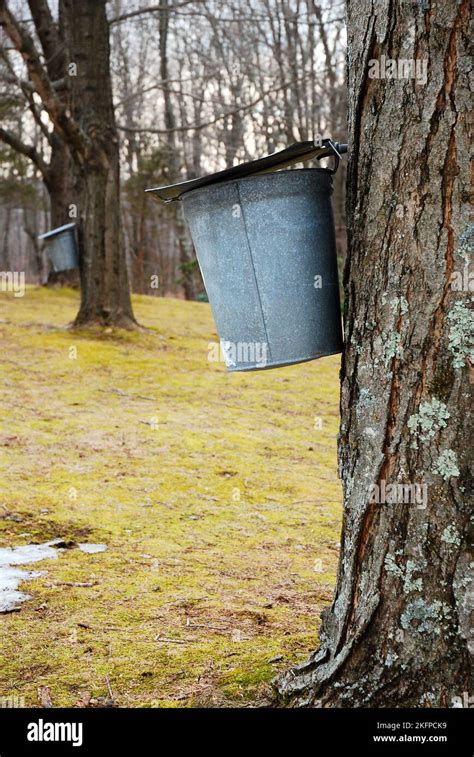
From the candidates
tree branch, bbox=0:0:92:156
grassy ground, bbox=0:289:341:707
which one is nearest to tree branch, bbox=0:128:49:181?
tree branch, bbox=0:0:92:156

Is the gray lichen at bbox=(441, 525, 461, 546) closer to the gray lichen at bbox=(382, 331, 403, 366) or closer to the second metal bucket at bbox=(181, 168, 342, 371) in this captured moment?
the gray lichen at bbox=(382, 331, 403, 366)

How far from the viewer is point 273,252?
2.07 metres

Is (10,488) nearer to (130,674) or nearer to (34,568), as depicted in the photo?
(34,568)

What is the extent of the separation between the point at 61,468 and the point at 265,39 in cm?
1520

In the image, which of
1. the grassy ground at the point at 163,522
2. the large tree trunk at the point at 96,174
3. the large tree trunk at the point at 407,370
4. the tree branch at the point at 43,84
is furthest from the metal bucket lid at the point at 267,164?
the large tree trunk at the point at 96,174

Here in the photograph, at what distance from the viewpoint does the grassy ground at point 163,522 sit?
232 cm

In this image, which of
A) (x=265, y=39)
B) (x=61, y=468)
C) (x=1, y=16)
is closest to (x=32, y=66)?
(x=1, y=16)

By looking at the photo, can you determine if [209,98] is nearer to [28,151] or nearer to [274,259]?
[28,151]

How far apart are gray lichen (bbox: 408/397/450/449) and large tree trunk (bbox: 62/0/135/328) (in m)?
6.97

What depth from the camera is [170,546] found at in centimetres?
338

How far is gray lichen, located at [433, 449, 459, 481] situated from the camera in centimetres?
173

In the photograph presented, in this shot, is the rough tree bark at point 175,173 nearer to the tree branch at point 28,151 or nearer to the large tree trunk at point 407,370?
the tree branch at point 28,151

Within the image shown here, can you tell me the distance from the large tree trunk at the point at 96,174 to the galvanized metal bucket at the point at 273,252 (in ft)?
21.0

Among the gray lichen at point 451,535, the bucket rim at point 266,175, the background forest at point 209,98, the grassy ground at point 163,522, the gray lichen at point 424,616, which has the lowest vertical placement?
the grassy ground at point 163,522
